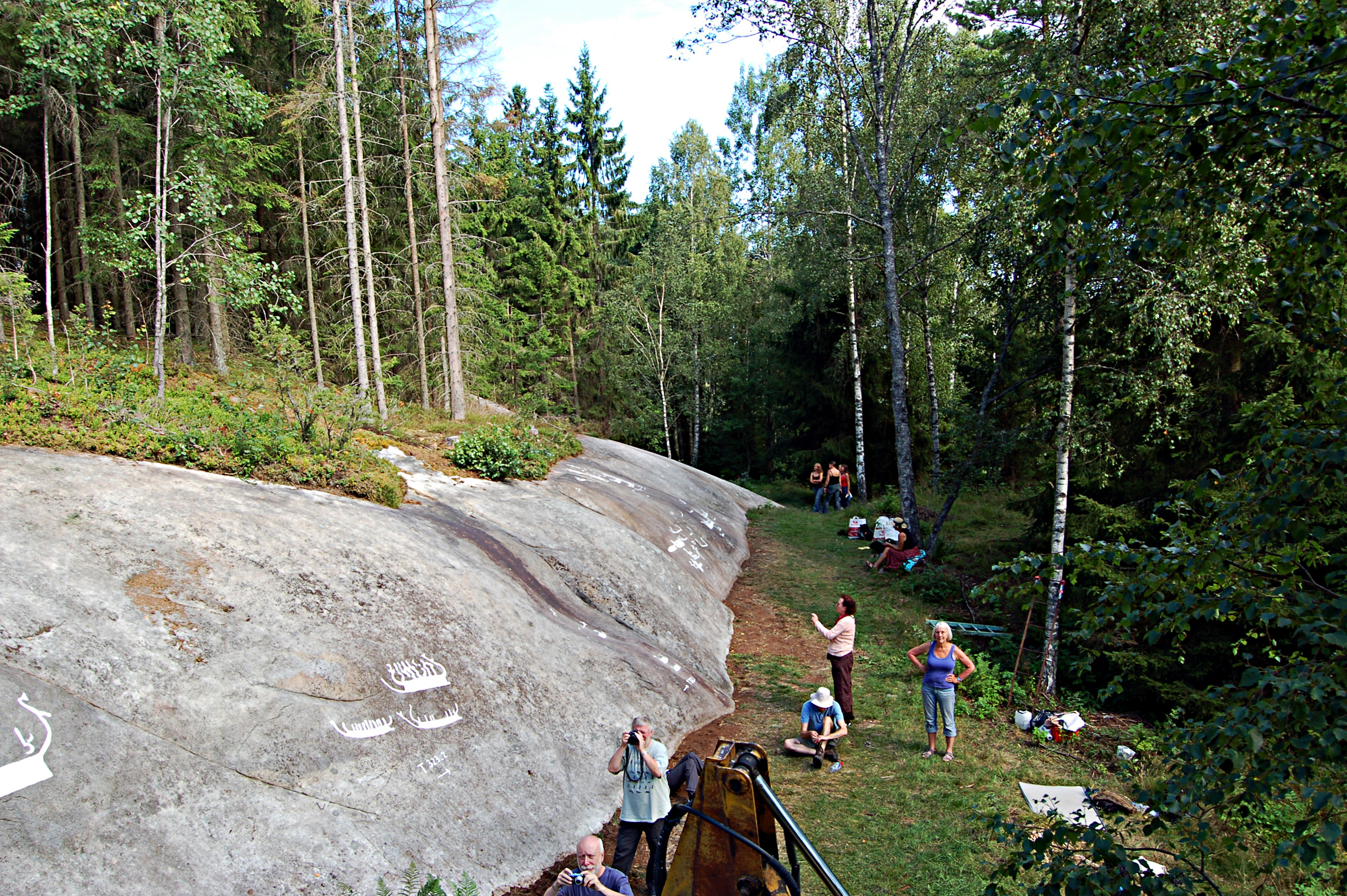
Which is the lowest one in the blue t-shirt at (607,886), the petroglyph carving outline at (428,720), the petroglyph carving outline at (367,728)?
the blue t-shirt at (607,886)

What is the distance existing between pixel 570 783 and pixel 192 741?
3393 millimetres

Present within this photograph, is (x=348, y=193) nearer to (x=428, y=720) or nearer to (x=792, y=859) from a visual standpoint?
(x=428, y=720)

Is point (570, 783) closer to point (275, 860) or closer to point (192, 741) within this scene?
point (275, 860)

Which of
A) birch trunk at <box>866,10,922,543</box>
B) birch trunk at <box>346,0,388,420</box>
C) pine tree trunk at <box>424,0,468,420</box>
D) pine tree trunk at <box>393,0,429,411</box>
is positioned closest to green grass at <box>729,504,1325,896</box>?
birch trunk at <box>866,10,922,543</box>

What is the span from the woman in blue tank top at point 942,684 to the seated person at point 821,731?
109 centimetres

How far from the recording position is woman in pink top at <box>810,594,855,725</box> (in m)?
9.59

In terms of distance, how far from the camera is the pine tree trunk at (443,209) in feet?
58.0

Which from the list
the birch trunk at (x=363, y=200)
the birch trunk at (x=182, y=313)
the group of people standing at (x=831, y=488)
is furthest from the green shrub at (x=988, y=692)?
the birch trunk at (x=182, y=313)

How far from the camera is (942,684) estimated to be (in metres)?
8.85

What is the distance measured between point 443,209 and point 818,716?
48.9ft

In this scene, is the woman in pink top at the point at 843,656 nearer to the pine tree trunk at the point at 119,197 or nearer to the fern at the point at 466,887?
the fern at the point at 466,887

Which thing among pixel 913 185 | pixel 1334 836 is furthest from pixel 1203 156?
pixel 913 185

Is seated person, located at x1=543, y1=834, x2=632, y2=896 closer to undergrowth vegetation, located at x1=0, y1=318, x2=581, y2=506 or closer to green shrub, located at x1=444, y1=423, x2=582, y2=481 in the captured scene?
undergrowth vegetation, located at x1=0, y1=318, x2=581, y2=506

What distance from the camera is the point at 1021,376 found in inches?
561
